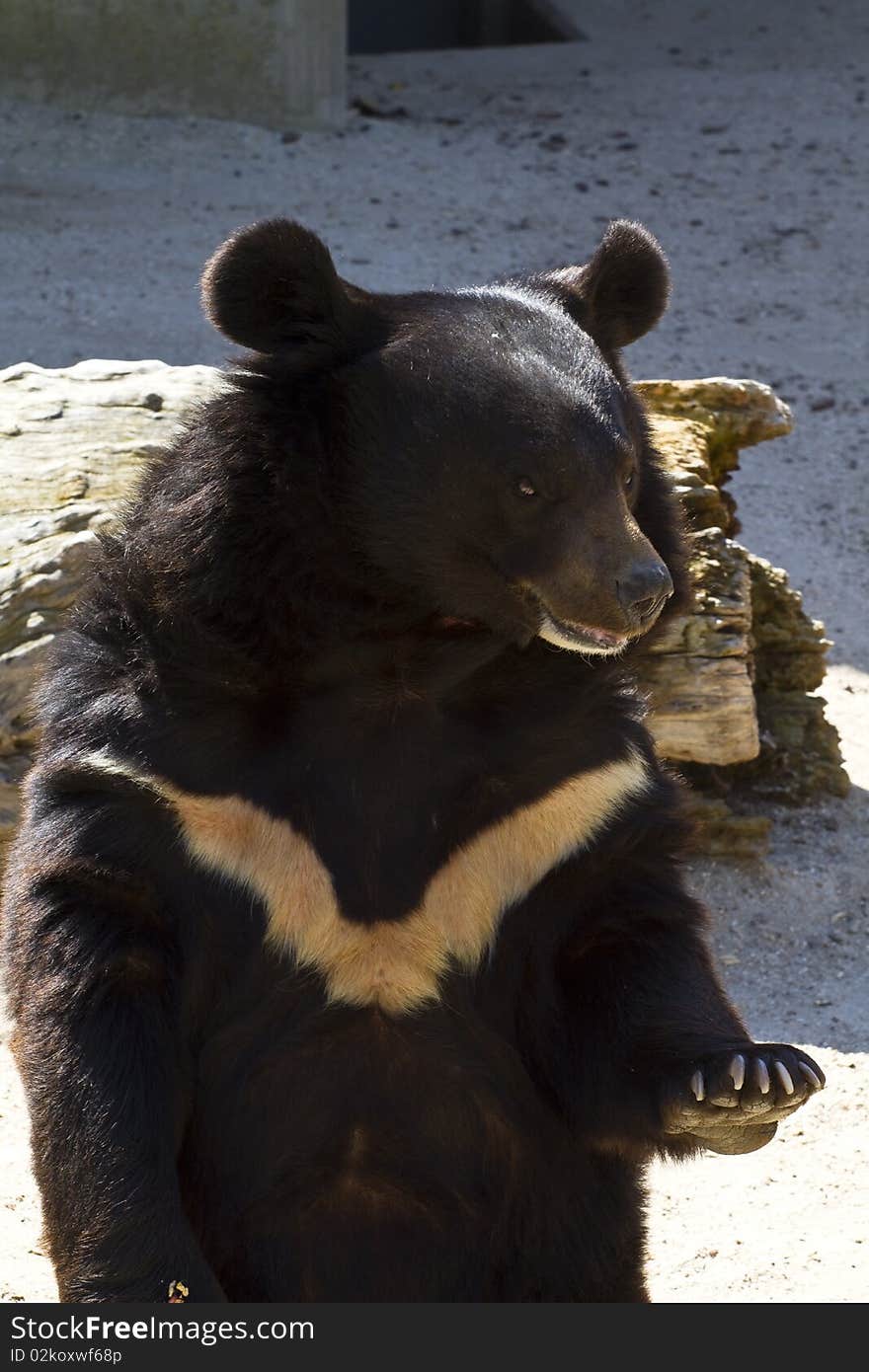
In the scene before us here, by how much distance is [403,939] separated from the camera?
10.1 ft

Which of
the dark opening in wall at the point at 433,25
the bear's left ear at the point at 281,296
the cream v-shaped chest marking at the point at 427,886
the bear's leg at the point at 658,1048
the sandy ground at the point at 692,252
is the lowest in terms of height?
the dark opening in wall at the point at 433,25

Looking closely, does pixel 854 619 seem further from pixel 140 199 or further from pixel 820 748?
pixel 140 199

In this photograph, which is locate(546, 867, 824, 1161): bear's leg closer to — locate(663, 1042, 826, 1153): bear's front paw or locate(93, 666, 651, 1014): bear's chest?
locate(663, 1042, 826, 1153): bear's front paw

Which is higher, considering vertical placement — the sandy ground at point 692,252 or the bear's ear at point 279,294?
the bear's ear at point 279,294

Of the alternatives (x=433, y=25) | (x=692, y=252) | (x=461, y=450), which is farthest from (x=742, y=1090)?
(x=433, y=25)

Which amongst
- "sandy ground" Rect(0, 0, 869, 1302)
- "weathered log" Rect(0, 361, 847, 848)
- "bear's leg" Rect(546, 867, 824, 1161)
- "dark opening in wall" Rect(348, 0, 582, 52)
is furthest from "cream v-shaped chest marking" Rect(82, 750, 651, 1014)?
"dark opening in wall" Rect(348, 0, 582, 52)

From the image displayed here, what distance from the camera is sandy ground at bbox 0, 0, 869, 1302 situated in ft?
13.8

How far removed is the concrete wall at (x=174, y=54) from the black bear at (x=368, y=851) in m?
7.81

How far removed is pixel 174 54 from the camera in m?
10.5

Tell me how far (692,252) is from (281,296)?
24.1ft

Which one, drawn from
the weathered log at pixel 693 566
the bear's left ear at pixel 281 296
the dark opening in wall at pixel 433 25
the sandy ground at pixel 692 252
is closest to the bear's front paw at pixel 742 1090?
the sandy ground at pixel 692 252

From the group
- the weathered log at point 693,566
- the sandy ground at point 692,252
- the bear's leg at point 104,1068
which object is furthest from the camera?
the weathered log at point 693,566

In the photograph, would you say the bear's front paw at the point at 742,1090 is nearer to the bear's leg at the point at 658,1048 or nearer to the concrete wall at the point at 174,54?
the bear's leg at the point at 658,1048

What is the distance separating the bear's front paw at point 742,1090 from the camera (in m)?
2.90
